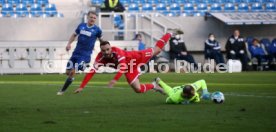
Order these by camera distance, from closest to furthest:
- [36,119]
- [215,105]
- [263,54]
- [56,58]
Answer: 1. [36,119]
2. [215,105]
3. [56,58]
4. [263,54]

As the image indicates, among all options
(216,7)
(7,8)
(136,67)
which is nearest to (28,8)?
(7,8)

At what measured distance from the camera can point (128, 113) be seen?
13695 millimetres

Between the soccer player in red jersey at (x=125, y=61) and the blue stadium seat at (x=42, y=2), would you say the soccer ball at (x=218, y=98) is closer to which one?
the soccer player in red jersey at (x=125, y=61)

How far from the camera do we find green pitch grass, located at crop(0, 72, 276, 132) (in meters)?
11.3

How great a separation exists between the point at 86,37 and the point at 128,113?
674 cm

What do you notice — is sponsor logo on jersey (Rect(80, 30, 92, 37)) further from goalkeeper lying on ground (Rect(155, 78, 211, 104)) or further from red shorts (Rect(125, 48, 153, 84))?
goalkeeper lying on ground (Rect(155, 78, 211, 104))

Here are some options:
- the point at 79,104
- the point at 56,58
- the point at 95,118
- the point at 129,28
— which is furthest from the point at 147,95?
the point at 129,28

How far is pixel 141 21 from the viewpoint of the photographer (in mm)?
37156

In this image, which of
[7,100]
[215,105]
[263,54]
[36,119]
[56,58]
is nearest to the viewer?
[36,119]

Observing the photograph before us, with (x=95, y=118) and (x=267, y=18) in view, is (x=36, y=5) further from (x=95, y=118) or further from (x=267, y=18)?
(x=95, y=118)

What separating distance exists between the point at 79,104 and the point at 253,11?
82.1ft

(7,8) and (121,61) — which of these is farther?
(7,8)

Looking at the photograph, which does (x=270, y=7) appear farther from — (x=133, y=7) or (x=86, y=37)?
(x=86, y=37)

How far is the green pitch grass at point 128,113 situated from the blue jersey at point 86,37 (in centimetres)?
113
